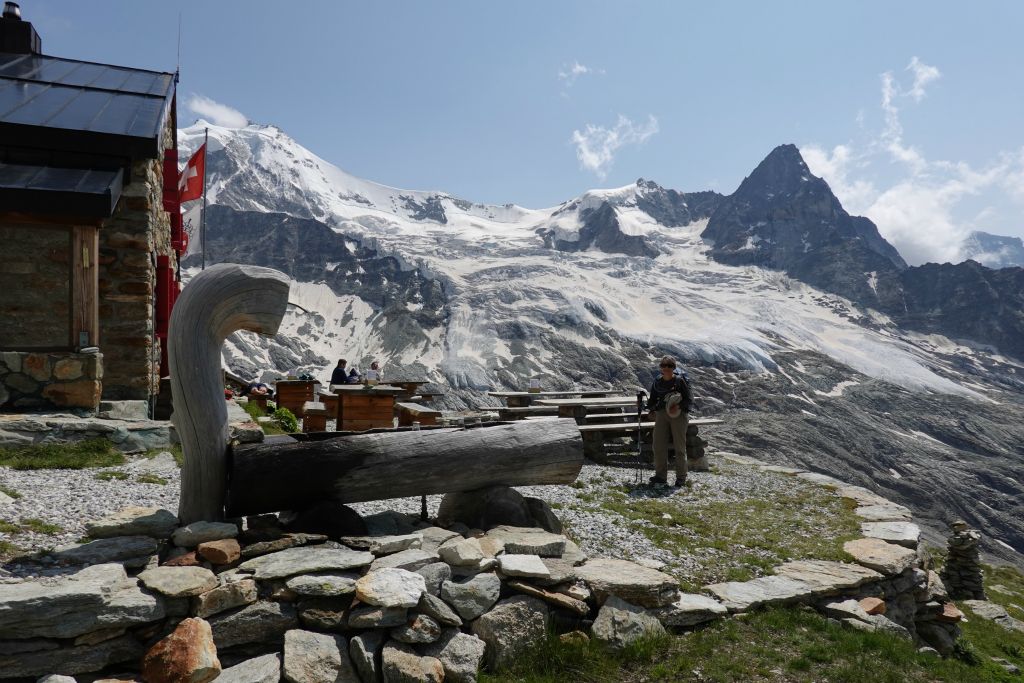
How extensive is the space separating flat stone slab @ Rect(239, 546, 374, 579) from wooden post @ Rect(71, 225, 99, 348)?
21.0ft

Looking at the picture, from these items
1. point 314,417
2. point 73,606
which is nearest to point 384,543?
point 73,606

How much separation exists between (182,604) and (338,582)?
0.99 meters

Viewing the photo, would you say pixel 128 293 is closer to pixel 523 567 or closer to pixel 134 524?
pixel 134 524

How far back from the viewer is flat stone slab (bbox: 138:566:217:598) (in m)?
3.75

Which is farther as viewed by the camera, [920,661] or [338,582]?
[920,661]

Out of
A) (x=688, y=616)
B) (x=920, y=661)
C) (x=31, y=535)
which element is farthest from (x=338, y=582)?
(x=920, y=661)

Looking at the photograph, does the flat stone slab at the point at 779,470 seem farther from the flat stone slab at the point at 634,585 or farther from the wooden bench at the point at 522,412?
the flat stone slab at the point at 634,585

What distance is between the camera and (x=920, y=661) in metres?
4.88

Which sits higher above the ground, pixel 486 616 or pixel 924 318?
pixel 924 318

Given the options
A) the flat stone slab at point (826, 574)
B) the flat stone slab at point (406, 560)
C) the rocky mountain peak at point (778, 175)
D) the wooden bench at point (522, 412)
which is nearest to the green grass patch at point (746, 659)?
the flat stone slab at point (826, 574)

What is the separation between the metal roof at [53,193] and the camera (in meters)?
7.85

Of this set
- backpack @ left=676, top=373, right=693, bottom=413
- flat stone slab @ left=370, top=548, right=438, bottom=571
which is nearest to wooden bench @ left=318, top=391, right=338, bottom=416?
backpack @ left=676, top=373, right=693, bottom=413

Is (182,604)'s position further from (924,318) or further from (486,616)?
(924,318)

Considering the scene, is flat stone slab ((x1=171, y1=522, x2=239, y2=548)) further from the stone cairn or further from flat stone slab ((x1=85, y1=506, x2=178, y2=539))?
the stone cairn
